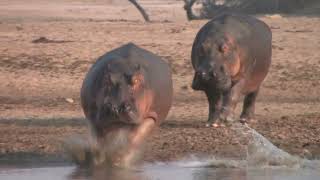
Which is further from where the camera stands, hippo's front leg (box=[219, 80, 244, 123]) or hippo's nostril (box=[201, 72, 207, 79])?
hippo's front leg (box=[219, 80, 244, 123])

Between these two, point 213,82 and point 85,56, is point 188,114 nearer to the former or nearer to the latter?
point 213,82

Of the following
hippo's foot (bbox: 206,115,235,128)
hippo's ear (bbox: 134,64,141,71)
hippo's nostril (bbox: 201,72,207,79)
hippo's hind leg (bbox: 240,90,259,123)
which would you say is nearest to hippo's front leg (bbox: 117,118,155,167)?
hippo's ear (bbox: 134,64,141,71)

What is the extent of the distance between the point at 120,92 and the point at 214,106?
9.98ft

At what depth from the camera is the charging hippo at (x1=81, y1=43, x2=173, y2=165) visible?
26.0 ft

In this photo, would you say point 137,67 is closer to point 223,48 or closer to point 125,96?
point 125,96

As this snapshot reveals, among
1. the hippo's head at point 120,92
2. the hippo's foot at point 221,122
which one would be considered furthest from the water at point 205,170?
the hippo's foot at point 221,122

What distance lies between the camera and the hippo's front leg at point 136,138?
8289 millimetres

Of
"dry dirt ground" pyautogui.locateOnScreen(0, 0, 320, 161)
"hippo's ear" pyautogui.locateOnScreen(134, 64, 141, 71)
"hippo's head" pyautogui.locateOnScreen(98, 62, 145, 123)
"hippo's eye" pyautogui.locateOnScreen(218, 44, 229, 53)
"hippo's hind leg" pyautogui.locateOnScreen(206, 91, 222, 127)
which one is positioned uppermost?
"hippo's ear" pyautogui.locateOnScreen(134, 64, 141, 71)

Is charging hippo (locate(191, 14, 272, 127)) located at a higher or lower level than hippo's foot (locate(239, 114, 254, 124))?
higher

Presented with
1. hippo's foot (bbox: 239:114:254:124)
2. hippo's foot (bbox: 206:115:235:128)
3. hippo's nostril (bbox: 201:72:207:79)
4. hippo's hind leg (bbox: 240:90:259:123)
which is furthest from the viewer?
hippo's hind leg (bbox: 240:90:259:123)

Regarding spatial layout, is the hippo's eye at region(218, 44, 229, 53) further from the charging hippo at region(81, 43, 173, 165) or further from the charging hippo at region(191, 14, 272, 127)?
the charging hippo at region(81, 43, 173, 165)

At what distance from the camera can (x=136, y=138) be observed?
27.3 feet

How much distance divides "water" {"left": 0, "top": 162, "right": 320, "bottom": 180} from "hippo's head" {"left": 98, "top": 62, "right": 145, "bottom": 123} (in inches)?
21.1

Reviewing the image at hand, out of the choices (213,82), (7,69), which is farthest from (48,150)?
(7,69)
